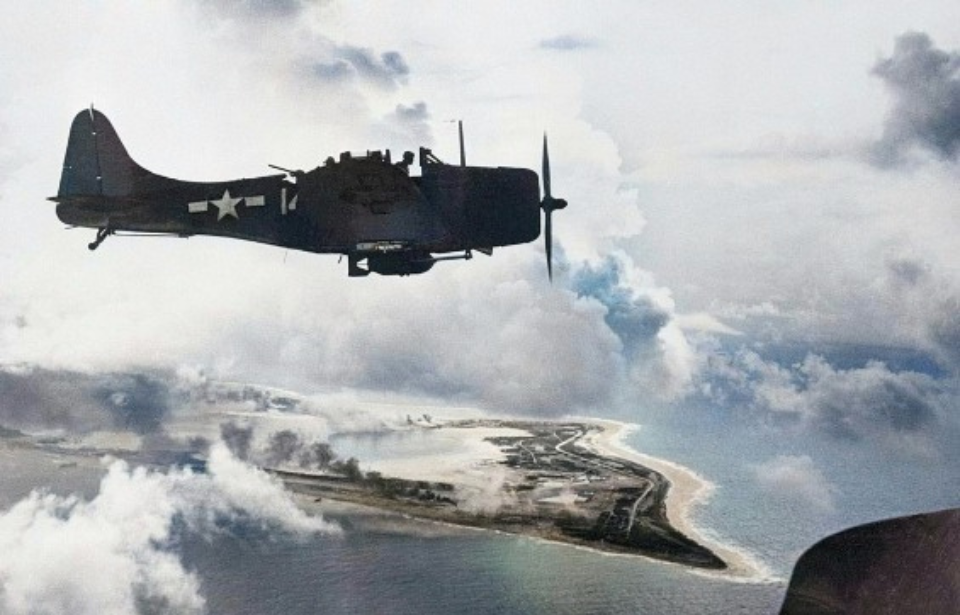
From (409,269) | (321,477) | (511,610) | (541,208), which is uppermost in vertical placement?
(541,208)

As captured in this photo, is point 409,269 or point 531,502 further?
point 531,502

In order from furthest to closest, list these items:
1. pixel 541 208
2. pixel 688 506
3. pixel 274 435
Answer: pixel 688 506 < pixel 274 435 < pixel 541 208

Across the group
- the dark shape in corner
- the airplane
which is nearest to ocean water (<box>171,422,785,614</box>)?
the airplane

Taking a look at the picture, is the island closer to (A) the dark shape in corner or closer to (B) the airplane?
(B) the airplane

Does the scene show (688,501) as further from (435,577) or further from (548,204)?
(548,204)

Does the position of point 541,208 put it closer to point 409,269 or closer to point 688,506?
point 409,269

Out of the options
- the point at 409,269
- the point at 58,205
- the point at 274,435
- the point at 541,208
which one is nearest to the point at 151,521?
the point at 274,435

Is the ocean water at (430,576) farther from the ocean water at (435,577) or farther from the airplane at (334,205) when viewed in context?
the airplane at (334,205)
